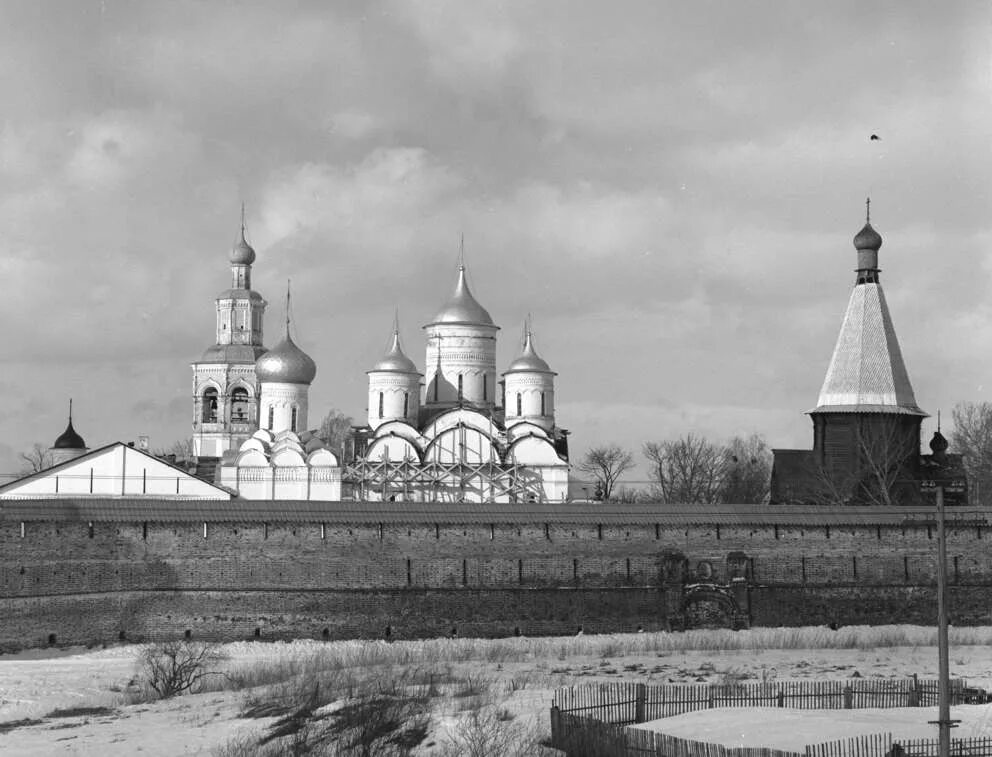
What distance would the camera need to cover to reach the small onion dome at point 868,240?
31922 millimetres

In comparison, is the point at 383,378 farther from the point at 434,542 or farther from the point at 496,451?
the point at 434,542

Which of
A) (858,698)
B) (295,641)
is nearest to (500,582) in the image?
(295,641)

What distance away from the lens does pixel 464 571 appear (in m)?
23.9

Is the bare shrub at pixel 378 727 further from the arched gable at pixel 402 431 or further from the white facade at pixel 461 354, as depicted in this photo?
the white facade at pixel 461 354

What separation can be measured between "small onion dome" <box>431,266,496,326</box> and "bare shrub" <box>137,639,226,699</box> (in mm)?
19078

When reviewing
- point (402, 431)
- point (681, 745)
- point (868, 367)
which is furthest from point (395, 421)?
point (681, 745)

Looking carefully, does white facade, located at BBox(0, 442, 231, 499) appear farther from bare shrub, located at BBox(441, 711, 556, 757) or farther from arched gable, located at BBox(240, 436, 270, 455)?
bare shrub, located at BBox(441, 711, 556, 757)

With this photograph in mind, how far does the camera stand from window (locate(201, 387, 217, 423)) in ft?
144

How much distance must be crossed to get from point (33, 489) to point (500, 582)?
10210mm

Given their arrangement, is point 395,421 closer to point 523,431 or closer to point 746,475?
point 523,431

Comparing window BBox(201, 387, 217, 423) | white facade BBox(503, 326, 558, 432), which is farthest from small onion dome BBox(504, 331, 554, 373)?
window BBox(201, 387, 217, 423)

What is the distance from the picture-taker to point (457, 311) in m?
39.7

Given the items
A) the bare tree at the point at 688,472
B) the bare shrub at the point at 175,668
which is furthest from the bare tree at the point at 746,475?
the bare shrub at the point at 175,668

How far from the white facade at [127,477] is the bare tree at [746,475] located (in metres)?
14.7
